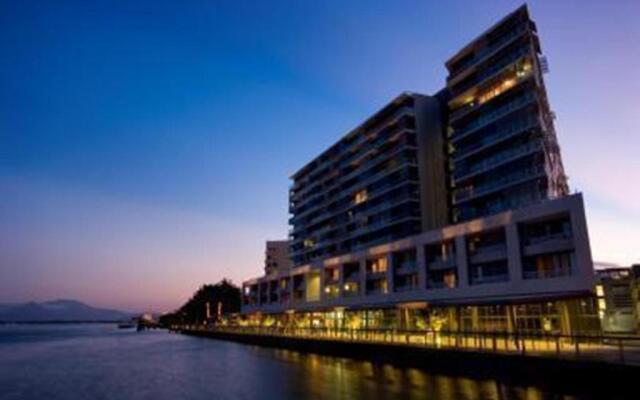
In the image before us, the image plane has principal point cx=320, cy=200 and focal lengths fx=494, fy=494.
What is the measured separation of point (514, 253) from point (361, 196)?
46834 millimetres

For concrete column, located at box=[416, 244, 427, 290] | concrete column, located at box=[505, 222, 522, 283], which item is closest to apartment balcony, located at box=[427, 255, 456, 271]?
concrete column, located at box=[416, 244, 427, 290]

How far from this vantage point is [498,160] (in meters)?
60.0

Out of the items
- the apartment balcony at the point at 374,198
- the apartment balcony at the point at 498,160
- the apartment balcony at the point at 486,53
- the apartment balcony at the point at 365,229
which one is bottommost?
the apartment balcony at the point at 365,229

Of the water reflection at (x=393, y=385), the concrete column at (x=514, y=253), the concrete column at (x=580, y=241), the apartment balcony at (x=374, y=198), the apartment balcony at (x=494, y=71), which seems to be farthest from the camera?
the apartment balcony at (x=374, y=198)

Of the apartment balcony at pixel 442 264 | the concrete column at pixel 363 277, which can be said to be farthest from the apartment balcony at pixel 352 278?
the apartment balcony at pixel 442 264

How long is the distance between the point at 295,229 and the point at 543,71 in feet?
234

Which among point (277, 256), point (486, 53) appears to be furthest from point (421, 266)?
point (277, 256)

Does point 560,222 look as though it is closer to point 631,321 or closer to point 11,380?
point 631,321

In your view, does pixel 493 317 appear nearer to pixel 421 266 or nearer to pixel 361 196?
pixel 421 266

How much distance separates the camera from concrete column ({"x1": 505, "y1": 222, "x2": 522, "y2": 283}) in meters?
46.0

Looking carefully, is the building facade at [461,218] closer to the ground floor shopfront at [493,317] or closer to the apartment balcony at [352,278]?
the ground floor shopfront at [493,317]

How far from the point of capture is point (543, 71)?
2574 inches

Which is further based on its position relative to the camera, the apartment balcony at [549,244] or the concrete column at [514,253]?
the concrete column at [514,253]

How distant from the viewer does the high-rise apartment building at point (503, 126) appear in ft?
186
